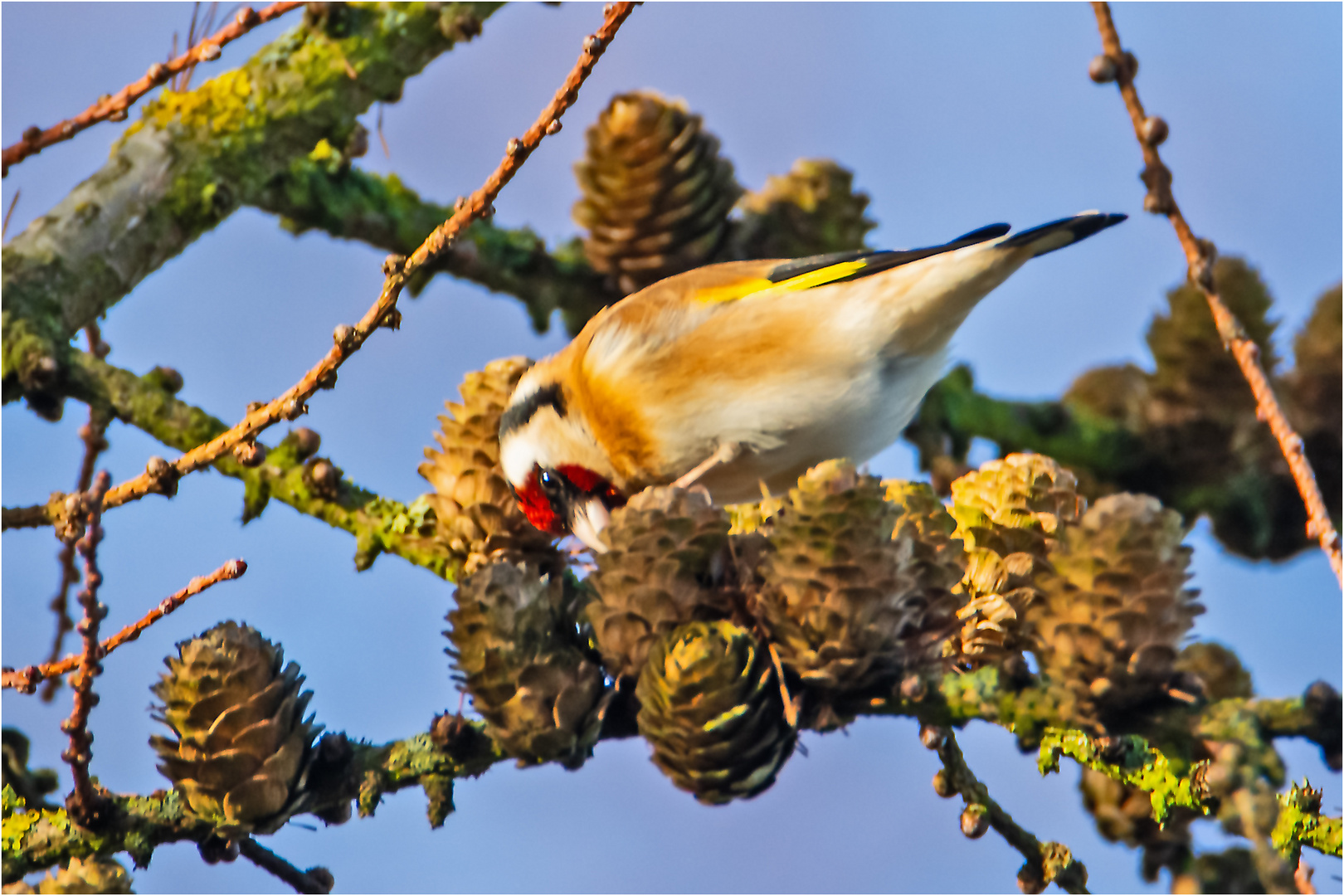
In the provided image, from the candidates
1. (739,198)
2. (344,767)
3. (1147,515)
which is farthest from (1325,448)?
(344,767)

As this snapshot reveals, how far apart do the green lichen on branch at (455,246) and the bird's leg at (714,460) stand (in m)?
1.07

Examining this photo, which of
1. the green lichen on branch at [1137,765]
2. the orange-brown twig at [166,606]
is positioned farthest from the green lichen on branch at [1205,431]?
the orange-brown twig at [166,606]

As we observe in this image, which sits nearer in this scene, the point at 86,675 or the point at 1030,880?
the point at 86,675

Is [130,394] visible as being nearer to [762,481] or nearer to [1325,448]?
[762,481]

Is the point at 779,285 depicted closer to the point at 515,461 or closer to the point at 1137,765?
the point at 515,461

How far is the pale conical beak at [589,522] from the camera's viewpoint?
1.65 meters

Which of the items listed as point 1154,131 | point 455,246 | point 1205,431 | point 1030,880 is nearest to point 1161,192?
point 1154,131

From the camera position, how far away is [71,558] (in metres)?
1.77

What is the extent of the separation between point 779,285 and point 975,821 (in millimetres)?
1013

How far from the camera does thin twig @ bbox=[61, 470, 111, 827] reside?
958 millimetres

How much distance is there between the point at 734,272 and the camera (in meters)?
2.07

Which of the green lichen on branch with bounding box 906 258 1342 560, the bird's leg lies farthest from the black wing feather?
the green lichen on branch with bounding box 906 258 1342 560

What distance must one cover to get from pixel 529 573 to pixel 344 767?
24 centimetres

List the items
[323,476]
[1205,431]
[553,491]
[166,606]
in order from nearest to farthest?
[166,606]
[553,491]
[323,476]
[1205,431]
